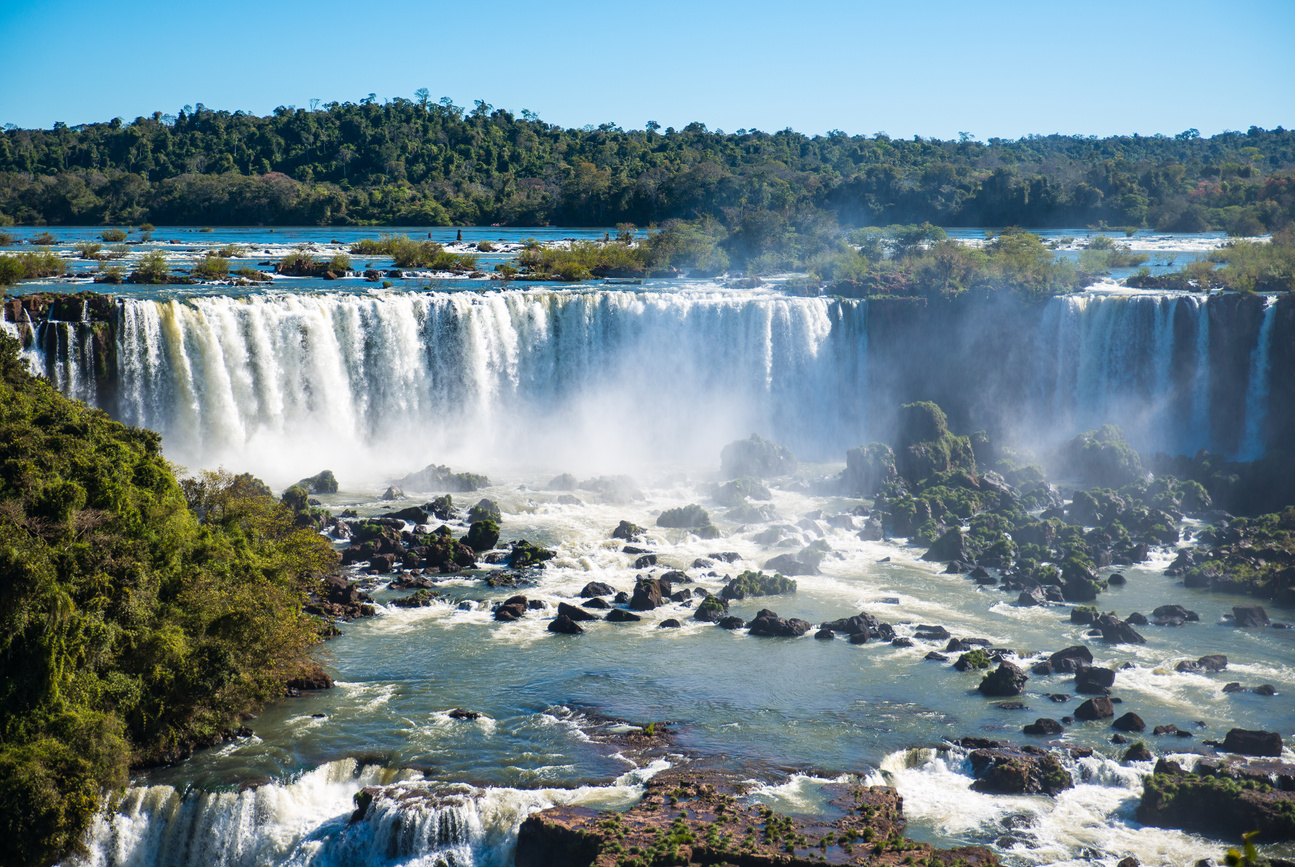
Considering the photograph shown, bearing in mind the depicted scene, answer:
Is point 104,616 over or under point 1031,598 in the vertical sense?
over

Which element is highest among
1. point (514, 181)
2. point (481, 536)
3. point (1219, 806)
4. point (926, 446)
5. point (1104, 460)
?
point (514, 181)

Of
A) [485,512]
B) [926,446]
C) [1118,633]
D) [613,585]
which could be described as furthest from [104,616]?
[926,446]

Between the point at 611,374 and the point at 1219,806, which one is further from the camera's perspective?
the point at 611,374

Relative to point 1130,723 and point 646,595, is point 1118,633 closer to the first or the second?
point 1130,723

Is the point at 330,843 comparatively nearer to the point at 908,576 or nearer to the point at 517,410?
the point at 908,576

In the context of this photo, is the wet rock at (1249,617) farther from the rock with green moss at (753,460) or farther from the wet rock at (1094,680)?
the rock with green moss at (753,460)

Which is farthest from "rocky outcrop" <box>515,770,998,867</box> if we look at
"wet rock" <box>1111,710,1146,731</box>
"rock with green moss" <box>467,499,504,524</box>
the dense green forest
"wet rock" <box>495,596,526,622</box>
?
the dense green forest

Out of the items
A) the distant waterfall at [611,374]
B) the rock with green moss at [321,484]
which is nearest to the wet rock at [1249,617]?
the distant waterfall at [611,374]
